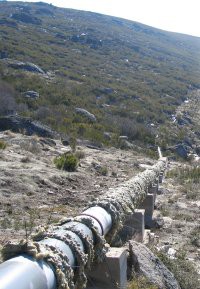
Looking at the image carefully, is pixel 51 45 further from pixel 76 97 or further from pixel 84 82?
pixel 76 97

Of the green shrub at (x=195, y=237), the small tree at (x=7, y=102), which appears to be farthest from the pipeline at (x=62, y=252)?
the small tree at (x=7, y=102)

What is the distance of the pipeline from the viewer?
10.8 feet

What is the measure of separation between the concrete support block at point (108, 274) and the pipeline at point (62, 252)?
186 mm

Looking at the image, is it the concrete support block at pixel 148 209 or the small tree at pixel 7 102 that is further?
the small tree at pixel 7 102

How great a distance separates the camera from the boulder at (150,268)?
6324 millimetres

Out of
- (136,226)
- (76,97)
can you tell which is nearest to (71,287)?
(136,226)

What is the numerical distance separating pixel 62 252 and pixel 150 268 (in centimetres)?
266

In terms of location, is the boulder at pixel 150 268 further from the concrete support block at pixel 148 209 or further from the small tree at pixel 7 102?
the small tree at pixel 7 102

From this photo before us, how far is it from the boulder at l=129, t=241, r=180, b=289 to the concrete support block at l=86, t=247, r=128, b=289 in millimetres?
1086

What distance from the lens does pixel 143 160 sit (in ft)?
74.0

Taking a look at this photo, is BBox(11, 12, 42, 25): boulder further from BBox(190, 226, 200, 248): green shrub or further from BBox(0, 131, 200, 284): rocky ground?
BBox(190, 226, 200, 248): green shrub

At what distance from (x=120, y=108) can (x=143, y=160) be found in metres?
15.9

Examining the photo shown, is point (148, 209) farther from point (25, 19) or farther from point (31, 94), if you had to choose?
point (25, 19)

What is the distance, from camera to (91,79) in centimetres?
4806
